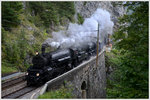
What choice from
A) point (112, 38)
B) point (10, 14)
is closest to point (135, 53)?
point (112, 38)

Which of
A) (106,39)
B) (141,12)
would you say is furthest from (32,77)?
(106,39)

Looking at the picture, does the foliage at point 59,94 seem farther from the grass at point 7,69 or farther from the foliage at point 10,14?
the foliage at point 10,14

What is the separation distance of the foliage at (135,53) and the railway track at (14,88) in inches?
223

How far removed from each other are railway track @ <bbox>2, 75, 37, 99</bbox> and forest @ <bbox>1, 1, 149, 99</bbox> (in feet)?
9.66

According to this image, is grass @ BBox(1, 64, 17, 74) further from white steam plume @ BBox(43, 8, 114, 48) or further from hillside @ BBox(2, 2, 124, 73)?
white steam plume @ BBox(43, 8, 114, 48)

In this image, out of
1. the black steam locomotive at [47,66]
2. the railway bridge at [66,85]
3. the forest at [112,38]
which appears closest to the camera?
the forest at [112,38]

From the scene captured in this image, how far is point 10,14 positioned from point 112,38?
14.3 metres

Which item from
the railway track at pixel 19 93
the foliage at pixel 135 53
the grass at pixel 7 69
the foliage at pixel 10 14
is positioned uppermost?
the foliage at pixel 10 14

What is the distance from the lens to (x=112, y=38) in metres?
9.04

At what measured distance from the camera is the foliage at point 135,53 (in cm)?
589

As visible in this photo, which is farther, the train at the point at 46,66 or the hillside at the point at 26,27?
the hillside at the point at 26,27

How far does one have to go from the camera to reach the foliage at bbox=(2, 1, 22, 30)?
17984 mm

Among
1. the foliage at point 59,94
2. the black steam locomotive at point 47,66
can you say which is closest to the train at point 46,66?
the black steam locomotive at point 47,66

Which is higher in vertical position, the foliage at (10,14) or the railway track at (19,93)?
the foliage at (10,14)
